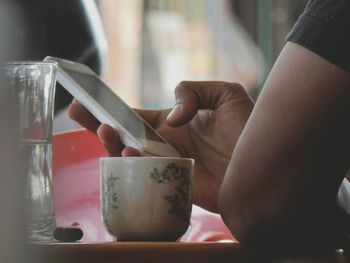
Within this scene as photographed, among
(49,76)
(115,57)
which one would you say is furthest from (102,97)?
(115,57)

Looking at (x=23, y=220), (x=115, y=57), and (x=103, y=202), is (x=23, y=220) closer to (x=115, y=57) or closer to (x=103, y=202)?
(x=103, y=202)

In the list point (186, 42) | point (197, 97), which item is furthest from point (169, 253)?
point (186, 42)

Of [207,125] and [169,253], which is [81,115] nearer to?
[207,125]

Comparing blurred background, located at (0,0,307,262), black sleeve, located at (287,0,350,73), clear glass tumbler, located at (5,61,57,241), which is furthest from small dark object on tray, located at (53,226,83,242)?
blurred background, located at (0,0,307,262)

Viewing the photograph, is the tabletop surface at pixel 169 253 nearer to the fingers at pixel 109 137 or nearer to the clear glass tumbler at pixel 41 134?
the clear glass tumbler at pixel 41 134

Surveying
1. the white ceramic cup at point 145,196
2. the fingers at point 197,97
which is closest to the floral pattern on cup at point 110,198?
the white ceramic cup at point 145,196

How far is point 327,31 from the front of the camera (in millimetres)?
652

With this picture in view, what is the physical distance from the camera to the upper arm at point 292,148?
0.65m

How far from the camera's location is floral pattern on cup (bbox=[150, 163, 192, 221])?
2.20ft

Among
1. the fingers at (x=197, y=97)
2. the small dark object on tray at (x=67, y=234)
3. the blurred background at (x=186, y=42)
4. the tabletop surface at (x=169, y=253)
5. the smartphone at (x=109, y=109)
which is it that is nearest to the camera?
the tabletop surface at (x=169, y=253)

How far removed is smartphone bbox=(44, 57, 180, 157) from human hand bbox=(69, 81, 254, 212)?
10 centimetres

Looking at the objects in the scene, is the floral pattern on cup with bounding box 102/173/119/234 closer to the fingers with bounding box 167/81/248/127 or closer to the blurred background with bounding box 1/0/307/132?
the fingers with bounding box 167/81/248/127

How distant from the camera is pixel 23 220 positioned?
0.24 metres

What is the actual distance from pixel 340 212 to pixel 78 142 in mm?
461
